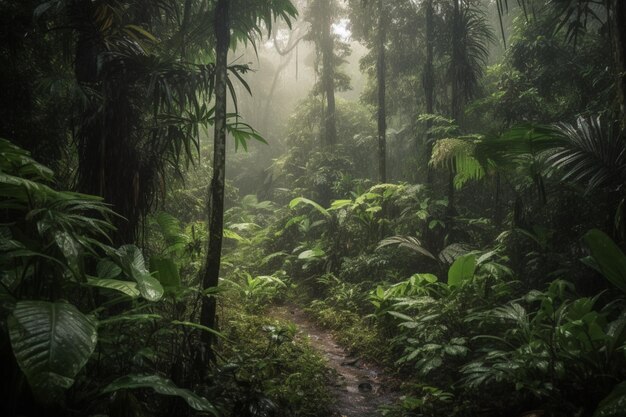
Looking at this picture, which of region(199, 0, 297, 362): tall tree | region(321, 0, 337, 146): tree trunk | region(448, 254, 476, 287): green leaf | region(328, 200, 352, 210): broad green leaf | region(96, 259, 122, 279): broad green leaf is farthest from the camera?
region(321, 0, 337, 146): tree trunk

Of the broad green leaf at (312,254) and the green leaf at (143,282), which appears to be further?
the broad green leaf at (312,254)

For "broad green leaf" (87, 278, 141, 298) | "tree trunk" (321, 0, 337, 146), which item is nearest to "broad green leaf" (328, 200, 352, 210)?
"tree trunk" (321, 0, 337, 146)

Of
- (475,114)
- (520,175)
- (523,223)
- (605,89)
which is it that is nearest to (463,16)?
(475,114)

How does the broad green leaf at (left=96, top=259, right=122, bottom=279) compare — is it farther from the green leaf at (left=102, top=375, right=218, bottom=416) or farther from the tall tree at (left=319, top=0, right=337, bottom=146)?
the tall tree at (left=319, top=0, right=337, bottom=146)

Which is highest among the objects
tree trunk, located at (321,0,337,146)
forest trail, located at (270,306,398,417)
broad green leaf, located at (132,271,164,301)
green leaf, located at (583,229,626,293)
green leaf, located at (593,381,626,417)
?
tree trunk, located at (321,0,337,146)

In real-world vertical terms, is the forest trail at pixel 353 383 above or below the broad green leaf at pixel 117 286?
below

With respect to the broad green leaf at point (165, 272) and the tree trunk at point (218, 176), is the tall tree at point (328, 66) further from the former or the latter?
the broad green leaf at point (165, 272)

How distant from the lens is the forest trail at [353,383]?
13.2 ft

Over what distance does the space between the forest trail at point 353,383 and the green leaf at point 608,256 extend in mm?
2523

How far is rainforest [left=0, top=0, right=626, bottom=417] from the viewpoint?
235 centimetres

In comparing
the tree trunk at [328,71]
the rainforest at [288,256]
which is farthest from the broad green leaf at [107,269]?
the tree trunk at [328,71]

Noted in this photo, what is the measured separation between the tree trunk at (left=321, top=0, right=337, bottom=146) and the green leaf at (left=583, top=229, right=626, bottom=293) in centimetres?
1077

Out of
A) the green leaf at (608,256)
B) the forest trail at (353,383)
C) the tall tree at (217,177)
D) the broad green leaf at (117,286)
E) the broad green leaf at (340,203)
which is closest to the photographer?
the broad green leaf at (117,286)

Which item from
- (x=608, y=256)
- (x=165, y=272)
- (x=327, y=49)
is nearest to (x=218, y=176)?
(x=165, y=272)
